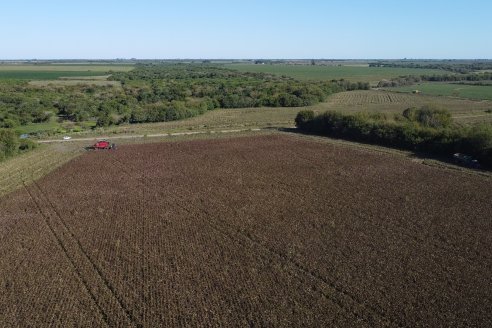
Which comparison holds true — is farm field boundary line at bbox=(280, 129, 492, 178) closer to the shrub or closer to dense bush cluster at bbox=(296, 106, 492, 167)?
dense bush cluster at bbox=(296, 106, 492, 167)

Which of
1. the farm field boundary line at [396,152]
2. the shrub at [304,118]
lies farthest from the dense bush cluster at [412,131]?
the farm field boundary line at [396,152]

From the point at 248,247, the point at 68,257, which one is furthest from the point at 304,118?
the point at 68,257

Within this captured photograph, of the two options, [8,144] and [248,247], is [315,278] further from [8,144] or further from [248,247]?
[8,144]

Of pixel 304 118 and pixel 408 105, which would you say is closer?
pixel 304 118

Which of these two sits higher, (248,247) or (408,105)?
→ (248,247)

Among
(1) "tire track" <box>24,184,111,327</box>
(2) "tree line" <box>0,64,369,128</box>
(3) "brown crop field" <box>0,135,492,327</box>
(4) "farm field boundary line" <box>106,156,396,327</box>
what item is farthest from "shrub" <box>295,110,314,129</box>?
(1) "tire track" <box>24,184,111,327</box>
